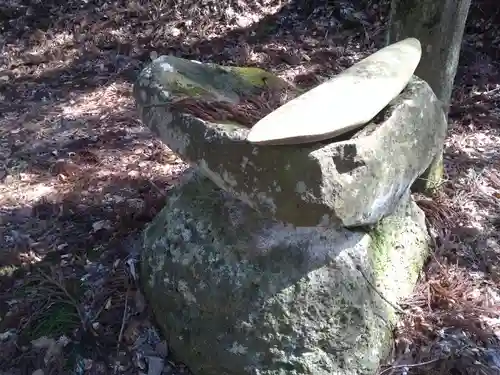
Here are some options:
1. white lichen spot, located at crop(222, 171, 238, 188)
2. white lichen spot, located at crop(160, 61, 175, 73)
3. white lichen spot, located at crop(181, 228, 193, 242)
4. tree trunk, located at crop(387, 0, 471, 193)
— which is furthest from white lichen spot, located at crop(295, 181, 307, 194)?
tree trunk, located at crop(387, 0, 471, 193)

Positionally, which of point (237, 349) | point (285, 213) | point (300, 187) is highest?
point (300, 187)

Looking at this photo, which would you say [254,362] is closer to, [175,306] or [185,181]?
[175,306]

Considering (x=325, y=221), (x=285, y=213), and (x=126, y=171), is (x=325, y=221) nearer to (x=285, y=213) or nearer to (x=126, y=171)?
(x=285, y=213)

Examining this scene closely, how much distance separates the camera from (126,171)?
402 centimetres

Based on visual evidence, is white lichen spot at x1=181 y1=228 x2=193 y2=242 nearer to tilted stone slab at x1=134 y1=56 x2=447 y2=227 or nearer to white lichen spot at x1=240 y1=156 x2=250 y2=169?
tilted stone slab at x1=134 y1=56 x2=447 y2=227

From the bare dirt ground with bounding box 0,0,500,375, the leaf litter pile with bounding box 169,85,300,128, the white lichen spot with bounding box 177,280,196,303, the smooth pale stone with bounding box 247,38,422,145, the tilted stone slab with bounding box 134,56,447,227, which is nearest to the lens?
the smooth pale stone with bounding box 247,38,422,145

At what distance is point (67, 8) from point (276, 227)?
15.9ft

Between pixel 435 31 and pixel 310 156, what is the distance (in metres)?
1.47

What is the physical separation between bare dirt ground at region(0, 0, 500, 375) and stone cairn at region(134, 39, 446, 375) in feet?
0.82

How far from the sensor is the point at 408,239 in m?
2.95

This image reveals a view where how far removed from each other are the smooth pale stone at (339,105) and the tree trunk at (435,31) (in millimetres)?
689

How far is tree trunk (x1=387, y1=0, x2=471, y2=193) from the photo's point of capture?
3021mm

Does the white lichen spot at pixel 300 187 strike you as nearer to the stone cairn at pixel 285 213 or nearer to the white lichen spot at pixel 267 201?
the stone cairn at pixel 285 213

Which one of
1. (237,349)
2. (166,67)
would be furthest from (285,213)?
(166,67)
